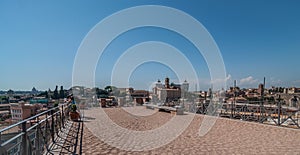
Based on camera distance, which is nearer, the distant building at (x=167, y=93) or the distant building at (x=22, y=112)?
the distant building at (x=22, y=112)

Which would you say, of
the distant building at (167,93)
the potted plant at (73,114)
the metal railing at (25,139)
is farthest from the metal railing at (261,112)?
the metal railing at (25,139)

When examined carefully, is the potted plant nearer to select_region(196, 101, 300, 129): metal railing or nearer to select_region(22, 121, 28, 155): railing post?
select_region(22, 121, 28, 155): railing post

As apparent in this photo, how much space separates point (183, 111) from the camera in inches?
430

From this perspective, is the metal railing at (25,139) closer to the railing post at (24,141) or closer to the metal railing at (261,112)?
the railing post at (24,141)

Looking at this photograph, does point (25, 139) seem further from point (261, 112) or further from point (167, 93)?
point (167, 93)

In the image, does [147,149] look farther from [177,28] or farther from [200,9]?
[200,9]

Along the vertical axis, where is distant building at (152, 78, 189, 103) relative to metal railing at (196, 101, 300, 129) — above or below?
above

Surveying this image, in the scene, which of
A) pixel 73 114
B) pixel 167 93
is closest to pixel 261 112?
pixel 167 93

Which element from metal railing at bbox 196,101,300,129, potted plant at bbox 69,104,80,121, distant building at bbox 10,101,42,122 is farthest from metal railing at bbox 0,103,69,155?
metal railing at bbox 196,101,300,129

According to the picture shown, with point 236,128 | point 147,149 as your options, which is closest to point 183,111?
point 236,128

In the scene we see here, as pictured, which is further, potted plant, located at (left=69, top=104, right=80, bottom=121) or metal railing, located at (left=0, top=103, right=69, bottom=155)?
potted plant, located at (left=69, top=104, right=80, bottom=121)

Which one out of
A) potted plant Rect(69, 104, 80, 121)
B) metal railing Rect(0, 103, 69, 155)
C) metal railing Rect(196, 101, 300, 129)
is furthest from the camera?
potted plant Rect(69, 104, 80, 121)

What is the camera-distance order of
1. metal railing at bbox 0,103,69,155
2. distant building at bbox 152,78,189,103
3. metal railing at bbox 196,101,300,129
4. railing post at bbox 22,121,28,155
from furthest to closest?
distant building at bbox 152,78,189,103 < metal railing at bbox 196,101,300,129 < railing post at bbox 22,121,28,155 < metal railing at bbox 0,103,69,155

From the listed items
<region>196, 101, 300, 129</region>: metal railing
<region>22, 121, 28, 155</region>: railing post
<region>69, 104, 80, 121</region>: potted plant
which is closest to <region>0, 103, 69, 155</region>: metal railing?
<region>22, 121, 28, 155</region>: railing post
